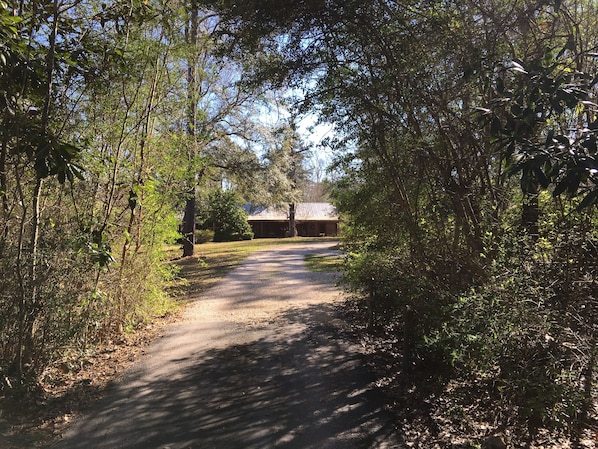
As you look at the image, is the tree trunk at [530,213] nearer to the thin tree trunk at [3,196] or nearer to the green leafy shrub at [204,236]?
the thin tree trunk at [3,196]

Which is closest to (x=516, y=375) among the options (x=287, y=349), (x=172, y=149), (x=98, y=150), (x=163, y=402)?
(x=163, y=402)

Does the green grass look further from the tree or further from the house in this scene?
the house

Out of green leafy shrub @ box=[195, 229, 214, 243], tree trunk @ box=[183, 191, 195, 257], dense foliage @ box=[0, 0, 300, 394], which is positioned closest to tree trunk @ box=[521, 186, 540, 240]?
dense foliage @ box=[0, 0, 300, 394]

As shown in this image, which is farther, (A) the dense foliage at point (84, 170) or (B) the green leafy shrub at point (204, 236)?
(B) the green leafy shrub at point (204, 236)

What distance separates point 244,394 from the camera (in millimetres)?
5219

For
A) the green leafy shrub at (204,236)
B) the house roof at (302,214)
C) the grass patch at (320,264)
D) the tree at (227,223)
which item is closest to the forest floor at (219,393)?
the grass patch at (320,264)

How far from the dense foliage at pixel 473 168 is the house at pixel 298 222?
135ft

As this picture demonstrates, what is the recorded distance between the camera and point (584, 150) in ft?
7.53

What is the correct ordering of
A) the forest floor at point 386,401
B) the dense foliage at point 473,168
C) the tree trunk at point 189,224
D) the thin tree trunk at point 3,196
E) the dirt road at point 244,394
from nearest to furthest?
the dense foliage at point 473,168 < the forest floor at point 386,401 < the dirt road at point 244,394 < the thin tree trunk at point 3,196 < the tree trunk at point 189,224

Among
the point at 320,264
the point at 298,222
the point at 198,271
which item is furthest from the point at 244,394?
the point at 298,222

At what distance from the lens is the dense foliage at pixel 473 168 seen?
292 cm

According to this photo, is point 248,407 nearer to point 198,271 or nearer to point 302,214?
point 198,271

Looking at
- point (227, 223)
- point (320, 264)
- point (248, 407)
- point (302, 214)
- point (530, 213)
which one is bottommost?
point (248, 407)

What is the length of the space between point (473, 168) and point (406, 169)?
2.97 feet
